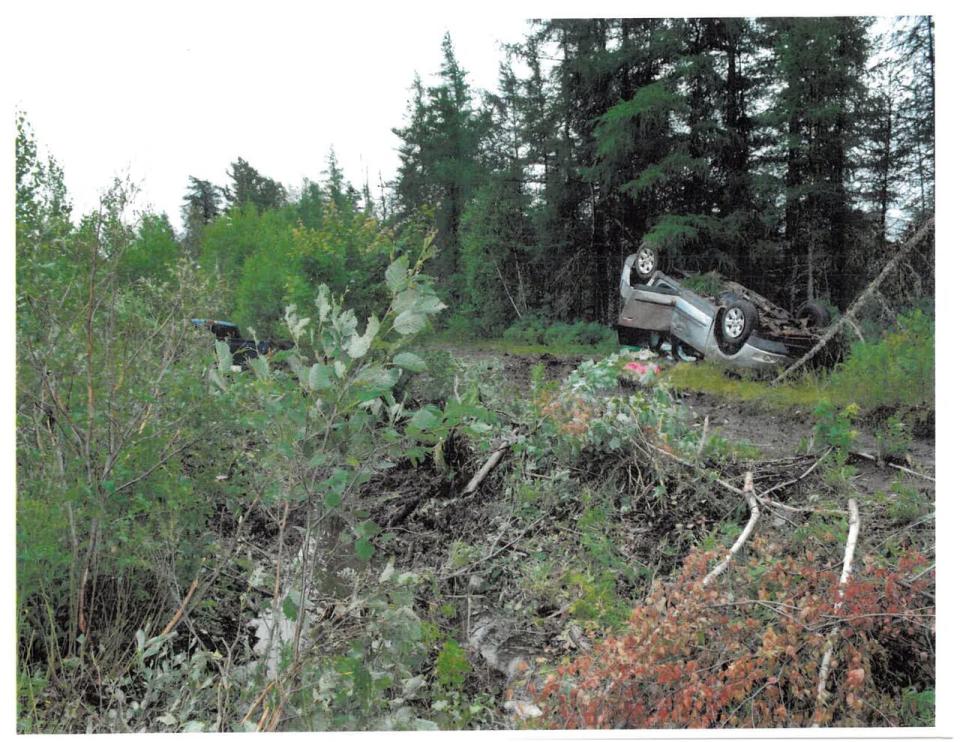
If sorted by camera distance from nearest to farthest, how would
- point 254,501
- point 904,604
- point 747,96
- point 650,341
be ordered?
point 254,501, point 904,604, point 747,96, point 650,341

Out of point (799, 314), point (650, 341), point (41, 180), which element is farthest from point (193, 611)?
point (799, 314)

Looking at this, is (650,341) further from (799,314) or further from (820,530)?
(820,530)

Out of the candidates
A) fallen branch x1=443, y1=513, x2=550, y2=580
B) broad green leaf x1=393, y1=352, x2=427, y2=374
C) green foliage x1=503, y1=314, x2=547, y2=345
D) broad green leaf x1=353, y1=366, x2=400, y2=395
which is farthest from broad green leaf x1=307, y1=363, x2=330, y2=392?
green foliage x1=503, y1=314, x2=547, y2=345

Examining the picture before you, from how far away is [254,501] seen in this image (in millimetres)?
2119

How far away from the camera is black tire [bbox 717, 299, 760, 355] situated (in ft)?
8.84

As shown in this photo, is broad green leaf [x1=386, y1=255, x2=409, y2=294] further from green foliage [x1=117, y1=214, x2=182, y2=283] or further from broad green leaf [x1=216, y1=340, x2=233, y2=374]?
green foliage [x1=117, y1=214, x2=182, y2=283]

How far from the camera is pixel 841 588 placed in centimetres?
236

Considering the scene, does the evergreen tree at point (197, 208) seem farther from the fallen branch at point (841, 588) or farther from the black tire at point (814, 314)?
the fallen branch at point (841, 588)

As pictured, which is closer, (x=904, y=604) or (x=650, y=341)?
(x=904, y=604)

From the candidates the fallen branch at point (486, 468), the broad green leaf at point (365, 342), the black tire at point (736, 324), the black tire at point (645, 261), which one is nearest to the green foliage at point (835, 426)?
the black tire at point (736, 324)

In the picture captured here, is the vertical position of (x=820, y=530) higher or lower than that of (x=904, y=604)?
higher

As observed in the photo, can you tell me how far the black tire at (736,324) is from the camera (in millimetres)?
2695

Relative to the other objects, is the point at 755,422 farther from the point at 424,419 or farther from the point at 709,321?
the point at 424,419

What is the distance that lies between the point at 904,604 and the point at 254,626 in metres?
2.19
